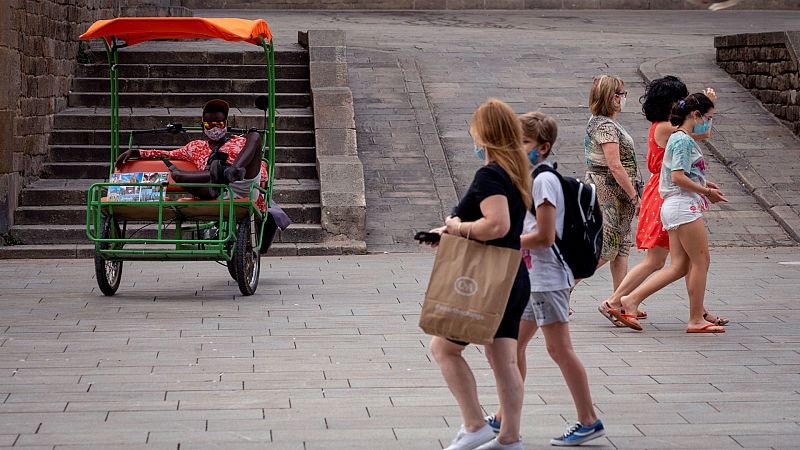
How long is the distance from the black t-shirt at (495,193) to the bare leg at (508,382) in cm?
42

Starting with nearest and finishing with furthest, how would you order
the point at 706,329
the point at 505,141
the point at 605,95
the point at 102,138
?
the point at 505,141 < the point at 706,329 < the point at 605,95 < the point at 102,138

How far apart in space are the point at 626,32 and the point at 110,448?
20.5 metres

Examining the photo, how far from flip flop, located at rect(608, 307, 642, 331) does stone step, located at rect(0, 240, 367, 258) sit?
167 inches

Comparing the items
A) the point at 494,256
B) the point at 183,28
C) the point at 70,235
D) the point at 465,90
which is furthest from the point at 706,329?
the point at 465,90

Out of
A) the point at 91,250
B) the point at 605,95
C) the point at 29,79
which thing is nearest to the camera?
the point at 605,95

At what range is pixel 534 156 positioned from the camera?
555cm

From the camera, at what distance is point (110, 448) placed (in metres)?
5.46

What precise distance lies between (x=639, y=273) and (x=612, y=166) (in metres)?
0.75

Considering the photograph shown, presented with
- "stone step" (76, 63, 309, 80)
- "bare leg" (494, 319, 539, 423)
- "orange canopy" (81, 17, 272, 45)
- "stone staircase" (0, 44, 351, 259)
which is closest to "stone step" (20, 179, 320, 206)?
"stone staircase" (0, 44, 351, 259)

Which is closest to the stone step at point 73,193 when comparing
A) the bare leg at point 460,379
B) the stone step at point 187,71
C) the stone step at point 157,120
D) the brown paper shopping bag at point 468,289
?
the stone step at point 157,120

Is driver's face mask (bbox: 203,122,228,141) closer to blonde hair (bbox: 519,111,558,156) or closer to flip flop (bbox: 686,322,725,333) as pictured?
flip flop (bbox: 686,322,725,333)

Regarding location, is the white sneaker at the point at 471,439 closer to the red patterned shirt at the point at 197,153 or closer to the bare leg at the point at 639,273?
the bare leg at the point at 639,273

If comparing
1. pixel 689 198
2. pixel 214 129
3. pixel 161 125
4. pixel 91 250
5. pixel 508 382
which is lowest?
pixel 91 250

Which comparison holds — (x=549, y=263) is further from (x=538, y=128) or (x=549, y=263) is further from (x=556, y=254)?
(x=538, y=128)
